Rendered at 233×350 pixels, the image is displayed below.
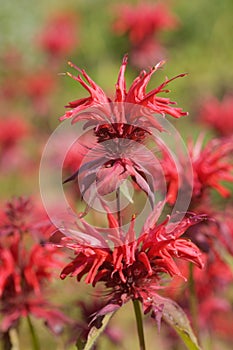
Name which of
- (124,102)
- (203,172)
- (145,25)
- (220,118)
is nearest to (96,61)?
(145,25)

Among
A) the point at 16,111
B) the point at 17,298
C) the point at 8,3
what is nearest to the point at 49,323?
the point at 17,298

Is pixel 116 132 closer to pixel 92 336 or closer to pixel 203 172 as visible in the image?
pixel 92 336

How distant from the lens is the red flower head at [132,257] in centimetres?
103

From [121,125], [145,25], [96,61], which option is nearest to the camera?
[121,125]

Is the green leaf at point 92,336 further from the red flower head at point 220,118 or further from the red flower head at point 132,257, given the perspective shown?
the red flower head at point 220,118

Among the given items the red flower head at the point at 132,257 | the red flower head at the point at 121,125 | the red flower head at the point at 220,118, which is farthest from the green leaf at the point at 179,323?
the red flower head at the point at 220,118

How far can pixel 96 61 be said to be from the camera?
7.27 meters

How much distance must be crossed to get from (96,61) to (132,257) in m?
6.39

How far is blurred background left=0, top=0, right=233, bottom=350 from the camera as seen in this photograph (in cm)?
364

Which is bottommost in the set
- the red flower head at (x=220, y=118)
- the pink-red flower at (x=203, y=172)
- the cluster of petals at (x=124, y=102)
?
the pink-red flower at (x=203, y=172)

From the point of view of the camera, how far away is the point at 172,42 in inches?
296

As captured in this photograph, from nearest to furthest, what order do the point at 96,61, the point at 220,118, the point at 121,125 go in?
the point at 121,125 → the point at 220,118 → the point at 96,61

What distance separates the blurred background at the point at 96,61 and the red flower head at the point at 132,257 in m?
0.46

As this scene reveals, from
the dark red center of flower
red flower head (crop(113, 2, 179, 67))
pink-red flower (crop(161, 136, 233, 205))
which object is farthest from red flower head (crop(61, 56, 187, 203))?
red flower head (crop(113, 2, 179, 67))
